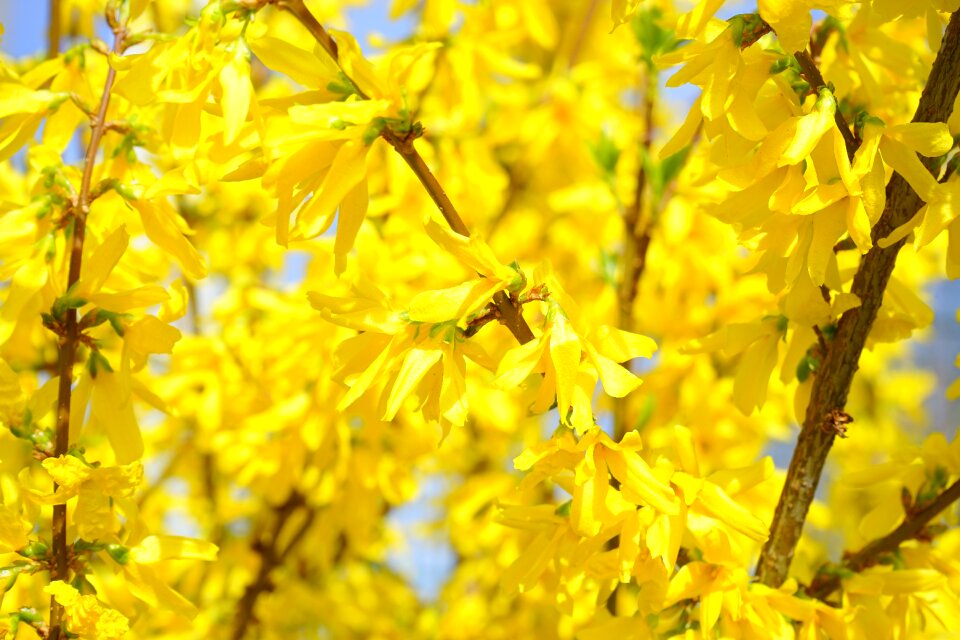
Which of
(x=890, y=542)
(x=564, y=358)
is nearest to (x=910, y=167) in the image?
(x=564, y=358)

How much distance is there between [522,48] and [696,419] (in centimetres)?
169

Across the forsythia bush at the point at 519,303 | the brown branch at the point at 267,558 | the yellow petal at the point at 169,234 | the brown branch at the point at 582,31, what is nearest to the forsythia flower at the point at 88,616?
the forsythia bush at the point at 519,303

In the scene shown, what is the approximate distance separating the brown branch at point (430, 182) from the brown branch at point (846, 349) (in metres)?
0.35

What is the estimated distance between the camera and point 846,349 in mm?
1030

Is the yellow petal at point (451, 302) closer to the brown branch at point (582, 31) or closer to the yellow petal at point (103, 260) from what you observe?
the yellow petal at point (103, 260)

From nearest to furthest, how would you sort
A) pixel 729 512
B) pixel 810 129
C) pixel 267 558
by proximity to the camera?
pixel 810 129
pixel 729 512
pixel 267 558

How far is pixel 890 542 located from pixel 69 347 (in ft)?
3.16

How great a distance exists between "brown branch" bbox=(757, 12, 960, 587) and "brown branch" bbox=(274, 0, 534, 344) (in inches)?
14.0

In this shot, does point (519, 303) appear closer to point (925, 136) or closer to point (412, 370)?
point (412, 370)

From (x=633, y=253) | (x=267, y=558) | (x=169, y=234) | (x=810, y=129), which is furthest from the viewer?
(x=267, y=558)

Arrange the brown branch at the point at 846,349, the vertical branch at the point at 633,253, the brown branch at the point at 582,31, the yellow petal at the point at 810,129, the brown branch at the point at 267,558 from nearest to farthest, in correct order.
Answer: the yellow petal at the point at 810,129 → the brown branch at the point at 846,349 → the vertical branch at the point at 633,253 → the brown branch at the point at 267,558 → the brown branch at the point at 582,31

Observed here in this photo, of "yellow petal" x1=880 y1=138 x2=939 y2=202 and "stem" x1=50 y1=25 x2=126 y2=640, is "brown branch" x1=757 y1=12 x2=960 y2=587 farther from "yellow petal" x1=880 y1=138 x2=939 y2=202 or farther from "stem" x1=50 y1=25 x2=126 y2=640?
"stem" x1=50 y1=25 x2=126 y2=640

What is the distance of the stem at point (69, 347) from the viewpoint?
0.94 m

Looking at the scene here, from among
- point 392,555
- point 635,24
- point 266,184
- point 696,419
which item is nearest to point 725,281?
point 696,419
